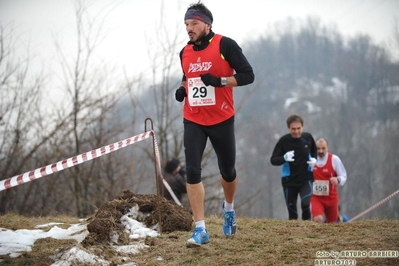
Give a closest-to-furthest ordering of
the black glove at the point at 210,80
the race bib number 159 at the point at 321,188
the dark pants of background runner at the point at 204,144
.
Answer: the black glove at the point at 210,80 < the dark pants of background runner at the point at 204,144 < the race bib number 159 at the point at 321,188

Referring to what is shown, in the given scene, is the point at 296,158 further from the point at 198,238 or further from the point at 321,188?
the point at 198,238

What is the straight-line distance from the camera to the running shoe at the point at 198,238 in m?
5.74

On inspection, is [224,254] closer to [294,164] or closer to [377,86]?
[294,164]

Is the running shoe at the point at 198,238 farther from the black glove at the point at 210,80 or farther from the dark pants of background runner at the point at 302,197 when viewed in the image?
the dark pants of background runner at the point at 302,197

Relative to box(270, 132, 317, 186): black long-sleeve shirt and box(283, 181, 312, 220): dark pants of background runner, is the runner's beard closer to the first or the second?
box(270, 132, 317, 186): black long-sleeve shirt

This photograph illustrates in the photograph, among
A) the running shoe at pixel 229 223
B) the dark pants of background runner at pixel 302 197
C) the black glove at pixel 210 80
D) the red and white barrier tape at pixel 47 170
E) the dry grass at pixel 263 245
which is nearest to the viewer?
the dry grass at pixel 263 245

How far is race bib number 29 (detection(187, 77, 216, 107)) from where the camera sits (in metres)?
5.87

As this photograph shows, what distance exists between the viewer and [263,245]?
5973 mm

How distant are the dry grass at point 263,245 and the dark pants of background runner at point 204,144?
0.78 meters

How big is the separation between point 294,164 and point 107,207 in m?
3.65

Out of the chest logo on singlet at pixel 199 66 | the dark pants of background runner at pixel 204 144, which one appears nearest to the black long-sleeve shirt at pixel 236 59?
the chest logo on singlet at pixel 199 66

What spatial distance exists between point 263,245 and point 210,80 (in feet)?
6.01

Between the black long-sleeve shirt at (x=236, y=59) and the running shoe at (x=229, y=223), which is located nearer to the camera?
the black long-sleeve shirt at (x=236, y=59)

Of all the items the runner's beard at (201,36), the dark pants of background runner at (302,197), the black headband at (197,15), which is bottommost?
the dark pants of background runner at (302,197)
